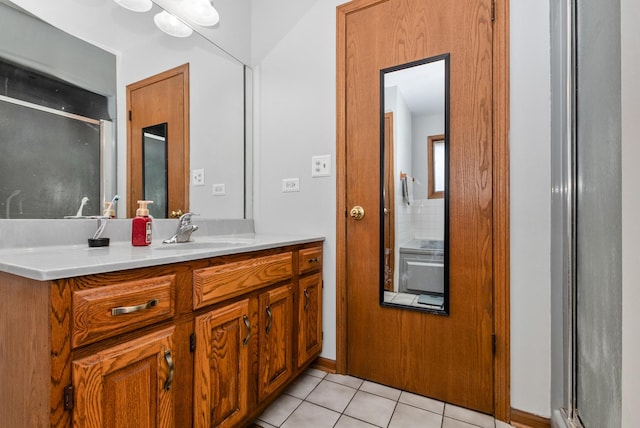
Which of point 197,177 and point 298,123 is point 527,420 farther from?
point 197,177

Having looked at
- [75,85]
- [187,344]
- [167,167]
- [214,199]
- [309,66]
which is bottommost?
[187,344]

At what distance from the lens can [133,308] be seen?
30.7 inches

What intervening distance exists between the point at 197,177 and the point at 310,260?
820 millimetres

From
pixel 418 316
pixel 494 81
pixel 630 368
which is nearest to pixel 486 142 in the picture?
pixel 494 81

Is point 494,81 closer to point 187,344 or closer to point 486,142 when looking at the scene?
point 486,142

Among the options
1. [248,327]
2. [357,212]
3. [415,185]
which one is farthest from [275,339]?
[415,185]

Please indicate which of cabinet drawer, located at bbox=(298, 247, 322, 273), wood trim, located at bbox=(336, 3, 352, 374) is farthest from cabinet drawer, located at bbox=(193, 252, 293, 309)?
wood trim, located at bbox=(336, 3, 352, 374)

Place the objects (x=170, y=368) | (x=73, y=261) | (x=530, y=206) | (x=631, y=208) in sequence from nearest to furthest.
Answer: (x=631, y=208), (x=73, y=261), (x=170, y=368), (x=530, y=206)

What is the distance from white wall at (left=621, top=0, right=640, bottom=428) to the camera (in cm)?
57

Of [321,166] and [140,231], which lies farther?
[321,166]

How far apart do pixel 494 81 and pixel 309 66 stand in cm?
102

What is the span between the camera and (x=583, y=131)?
1018mm

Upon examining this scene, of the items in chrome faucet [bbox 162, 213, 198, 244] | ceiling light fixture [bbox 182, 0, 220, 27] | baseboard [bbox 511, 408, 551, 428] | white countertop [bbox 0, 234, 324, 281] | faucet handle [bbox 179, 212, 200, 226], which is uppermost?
ceiling light fixture [bbox 182, 0, 220, 27]

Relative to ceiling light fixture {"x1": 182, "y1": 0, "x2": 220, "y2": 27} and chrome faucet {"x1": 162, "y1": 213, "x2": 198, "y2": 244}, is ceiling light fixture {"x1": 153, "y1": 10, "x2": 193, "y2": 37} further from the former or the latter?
chrome faucet {"x1": 162, "y1": 213, "x2": 198, "y2": 244}
